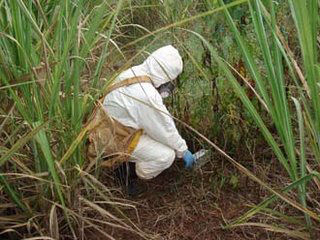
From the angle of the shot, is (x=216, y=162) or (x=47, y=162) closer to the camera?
(x=47, y=162)

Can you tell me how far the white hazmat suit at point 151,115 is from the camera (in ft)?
9.28

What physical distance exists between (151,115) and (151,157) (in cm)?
23

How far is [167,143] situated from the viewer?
295 centimetres

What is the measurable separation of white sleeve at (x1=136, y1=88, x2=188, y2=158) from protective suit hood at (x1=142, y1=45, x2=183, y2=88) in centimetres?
10

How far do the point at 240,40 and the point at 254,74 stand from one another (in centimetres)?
12

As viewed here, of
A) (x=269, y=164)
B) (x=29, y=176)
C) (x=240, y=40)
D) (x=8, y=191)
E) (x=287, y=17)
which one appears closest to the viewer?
(x=240, y=40)

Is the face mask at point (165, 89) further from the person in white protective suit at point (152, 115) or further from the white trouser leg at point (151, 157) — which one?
the white trouser leg at point (151, 157)

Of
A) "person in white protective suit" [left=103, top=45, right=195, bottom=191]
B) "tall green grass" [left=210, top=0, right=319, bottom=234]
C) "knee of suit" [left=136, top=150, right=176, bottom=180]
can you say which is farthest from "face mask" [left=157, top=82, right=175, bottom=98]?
"tall green grass" [left=210, top=0, right=319, bottom=234]

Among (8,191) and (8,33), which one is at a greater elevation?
(8,33)

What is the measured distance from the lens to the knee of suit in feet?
9.73

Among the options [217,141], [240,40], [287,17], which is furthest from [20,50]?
[287,17]

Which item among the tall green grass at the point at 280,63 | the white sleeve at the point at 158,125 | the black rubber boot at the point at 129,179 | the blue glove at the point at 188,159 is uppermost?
the tall green grass at the point at 280,63

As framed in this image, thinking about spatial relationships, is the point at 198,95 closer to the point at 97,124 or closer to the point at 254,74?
the point at 97,124

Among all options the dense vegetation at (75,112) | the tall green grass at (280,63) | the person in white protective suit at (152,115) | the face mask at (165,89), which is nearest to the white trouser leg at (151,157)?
the person in white protective suit at (152,115)
